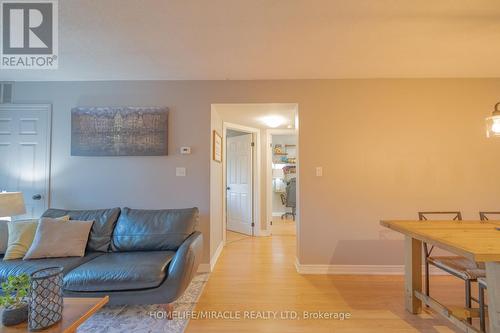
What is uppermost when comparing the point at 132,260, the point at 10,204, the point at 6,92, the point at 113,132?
the point at 6,92

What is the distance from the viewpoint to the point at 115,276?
189 centimetres

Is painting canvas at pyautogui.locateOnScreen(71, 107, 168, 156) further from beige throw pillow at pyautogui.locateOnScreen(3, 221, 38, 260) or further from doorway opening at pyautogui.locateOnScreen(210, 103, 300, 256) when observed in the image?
doorway opening at pyautogui.locateOnScreen(210, 103, 300, 256)

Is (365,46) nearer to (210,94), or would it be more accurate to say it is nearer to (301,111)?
(301,111)

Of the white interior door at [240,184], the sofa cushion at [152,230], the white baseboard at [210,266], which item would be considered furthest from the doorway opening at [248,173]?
the sofa cushion at [152,230]

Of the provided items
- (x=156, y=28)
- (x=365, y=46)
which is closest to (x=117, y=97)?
(x=156, y=28)

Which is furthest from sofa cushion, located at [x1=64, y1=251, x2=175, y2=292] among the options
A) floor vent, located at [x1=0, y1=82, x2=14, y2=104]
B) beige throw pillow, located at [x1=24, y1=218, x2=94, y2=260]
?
floor vent, located at [x1=0, y1=82, x2=14, y2=104]

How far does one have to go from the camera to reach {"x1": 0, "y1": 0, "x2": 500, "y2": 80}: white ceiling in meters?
1.74

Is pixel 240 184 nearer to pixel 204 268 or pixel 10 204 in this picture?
pixel 204 268

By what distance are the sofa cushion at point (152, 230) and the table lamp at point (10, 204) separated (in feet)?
3.01

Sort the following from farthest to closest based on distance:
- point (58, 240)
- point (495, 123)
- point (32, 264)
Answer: point (58, 240) → point (32, 264) → point (495, 123)

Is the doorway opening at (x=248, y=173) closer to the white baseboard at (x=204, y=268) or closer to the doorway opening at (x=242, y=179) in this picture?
the doorway opening at (x=242, y=179)

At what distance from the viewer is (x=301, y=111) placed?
3018mm

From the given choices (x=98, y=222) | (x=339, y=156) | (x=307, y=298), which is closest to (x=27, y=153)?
(x=98, y=222)
